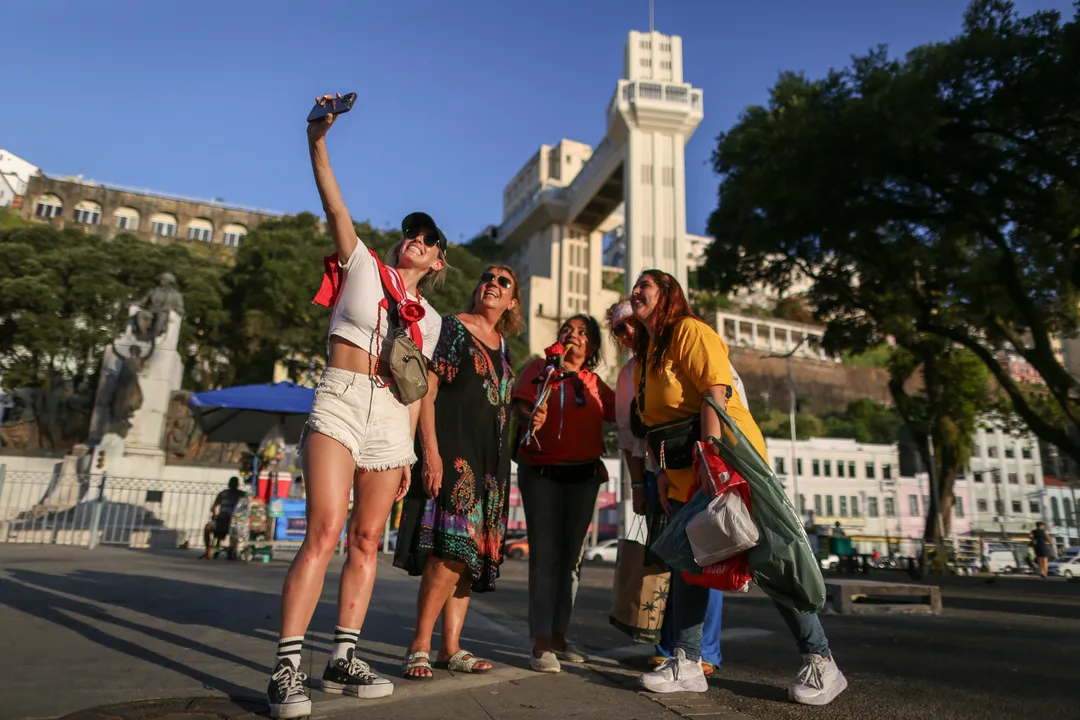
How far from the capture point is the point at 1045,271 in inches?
552

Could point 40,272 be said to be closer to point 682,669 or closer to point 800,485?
point 682,669

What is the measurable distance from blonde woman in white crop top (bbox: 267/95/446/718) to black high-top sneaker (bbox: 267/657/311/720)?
0.25 feet

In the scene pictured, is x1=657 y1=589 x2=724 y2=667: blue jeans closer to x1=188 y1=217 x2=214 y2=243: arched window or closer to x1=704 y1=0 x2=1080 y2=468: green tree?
x1=704 y1=0 x2=1080 y2=468: green tree

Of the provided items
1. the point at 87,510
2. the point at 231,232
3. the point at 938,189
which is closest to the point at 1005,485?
the point at 938,189

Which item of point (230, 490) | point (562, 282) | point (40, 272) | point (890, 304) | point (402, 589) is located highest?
point (562, 282)

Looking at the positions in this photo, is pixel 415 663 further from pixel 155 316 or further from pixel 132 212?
pixel 132 212

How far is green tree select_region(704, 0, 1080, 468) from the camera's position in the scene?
37.1 ft

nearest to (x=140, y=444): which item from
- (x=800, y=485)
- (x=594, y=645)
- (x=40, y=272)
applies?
(x=594, y=645)

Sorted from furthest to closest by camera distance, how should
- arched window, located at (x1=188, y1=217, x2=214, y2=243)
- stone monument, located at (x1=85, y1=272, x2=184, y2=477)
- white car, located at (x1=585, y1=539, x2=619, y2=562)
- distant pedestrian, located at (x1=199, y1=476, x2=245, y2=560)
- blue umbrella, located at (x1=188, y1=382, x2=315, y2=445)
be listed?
arched window, located at (x1=188, y1=217, x2=214, y2=243), white car, located at (x1=585, y1=539, x2=619, y2=562), stone monument, located at (x1=85, y1=272, x2=184, y2=477), distant pedestrian, located at (x1=199, y1=476, x2=245, y2=560), blue umbrella, located at (x1=188, y1=382, x2=315, y2=445)

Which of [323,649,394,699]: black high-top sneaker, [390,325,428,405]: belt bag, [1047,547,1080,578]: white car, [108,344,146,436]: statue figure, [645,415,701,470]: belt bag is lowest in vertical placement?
[1047,547,1080,578]: white car

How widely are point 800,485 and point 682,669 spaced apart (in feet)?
172

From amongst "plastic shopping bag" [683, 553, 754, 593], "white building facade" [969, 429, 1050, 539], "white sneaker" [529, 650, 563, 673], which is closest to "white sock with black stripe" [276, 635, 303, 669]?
"white sneaker" [529, 650, 563, 673]

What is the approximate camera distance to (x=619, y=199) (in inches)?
2520

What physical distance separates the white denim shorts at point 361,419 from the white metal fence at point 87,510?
1061 cm
